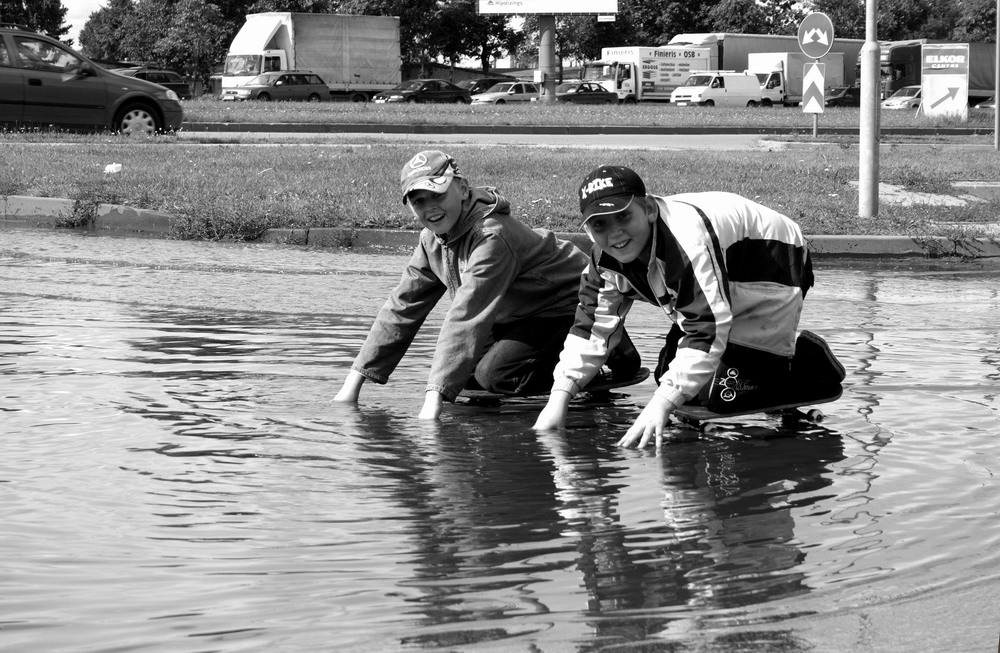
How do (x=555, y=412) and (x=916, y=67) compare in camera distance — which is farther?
(x=916, y=67)

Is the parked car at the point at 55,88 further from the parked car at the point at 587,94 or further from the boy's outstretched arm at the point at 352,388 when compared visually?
the parked car at the point at 587,94

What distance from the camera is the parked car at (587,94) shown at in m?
51.4

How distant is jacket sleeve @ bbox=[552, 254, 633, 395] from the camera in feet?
15.1

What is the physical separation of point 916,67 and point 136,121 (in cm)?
4570

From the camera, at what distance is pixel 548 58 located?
5225 cm

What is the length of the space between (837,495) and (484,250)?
5.25ft

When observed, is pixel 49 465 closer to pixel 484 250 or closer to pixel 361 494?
pixel 361 494

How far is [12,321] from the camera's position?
6984 millimetres

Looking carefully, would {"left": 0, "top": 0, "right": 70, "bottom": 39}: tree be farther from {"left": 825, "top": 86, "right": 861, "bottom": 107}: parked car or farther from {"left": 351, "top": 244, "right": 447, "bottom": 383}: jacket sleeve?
{"left": 351, "top": 244, "right": 447, "bottom": 383}: jacket sleeve

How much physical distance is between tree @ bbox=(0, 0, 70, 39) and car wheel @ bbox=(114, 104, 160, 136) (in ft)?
135

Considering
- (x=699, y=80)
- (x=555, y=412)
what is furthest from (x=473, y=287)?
(x=699, y=80)

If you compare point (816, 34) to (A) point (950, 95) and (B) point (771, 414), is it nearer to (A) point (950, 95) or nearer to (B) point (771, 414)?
(B) point (771, 414)

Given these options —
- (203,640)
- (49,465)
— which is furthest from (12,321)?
(203,640)

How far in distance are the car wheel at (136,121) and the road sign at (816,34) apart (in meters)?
9.23
